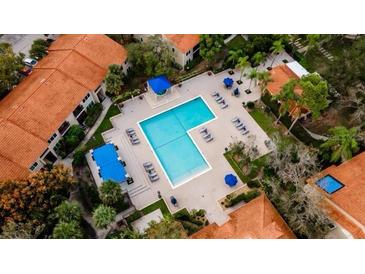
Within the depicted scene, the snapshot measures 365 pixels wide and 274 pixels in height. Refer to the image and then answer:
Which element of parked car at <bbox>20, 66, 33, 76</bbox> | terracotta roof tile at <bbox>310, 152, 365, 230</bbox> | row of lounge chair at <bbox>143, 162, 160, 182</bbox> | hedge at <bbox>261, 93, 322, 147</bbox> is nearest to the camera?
terracotta roof tile at <bbox>310, 152, 365, 230</bbox>

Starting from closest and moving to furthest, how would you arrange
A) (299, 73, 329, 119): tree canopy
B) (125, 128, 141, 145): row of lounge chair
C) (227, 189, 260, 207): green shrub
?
(299, 73, 329, 119): tree canopy
(227, 189, 260, 207): green shrub
(125, 128, 141, 145): row of lounge chair

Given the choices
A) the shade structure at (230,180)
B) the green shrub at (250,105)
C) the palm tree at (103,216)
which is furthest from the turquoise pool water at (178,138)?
the palm tree at (103,216)

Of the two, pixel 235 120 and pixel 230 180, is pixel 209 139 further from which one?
pixel 230 180

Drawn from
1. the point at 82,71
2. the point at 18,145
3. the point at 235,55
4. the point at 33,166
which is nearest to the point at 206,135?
the point at 235,55

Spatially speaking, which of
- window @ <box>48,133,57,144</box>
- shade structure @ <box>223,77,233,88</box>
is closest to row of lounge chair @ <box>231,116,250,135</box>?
shade structure @ <box>223,77,233,88</box>

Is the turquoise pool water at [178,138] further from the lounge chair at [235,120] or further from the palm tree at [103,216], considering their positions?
the palm tree at [103,216]

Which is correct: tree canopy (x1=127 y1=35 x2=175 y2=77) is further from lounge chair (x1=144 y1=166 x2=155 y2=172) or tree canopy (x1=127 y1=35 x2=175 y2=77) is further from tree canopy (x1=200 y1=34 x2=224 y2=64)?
lounge chair (x1=144 y1=166 x2=155 y2=172)

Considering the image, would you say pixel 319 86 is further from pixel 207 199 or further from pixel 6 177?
pixel 6 177

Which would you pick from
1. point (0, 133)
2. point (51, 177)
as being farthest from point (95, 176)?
point (0, 133)
